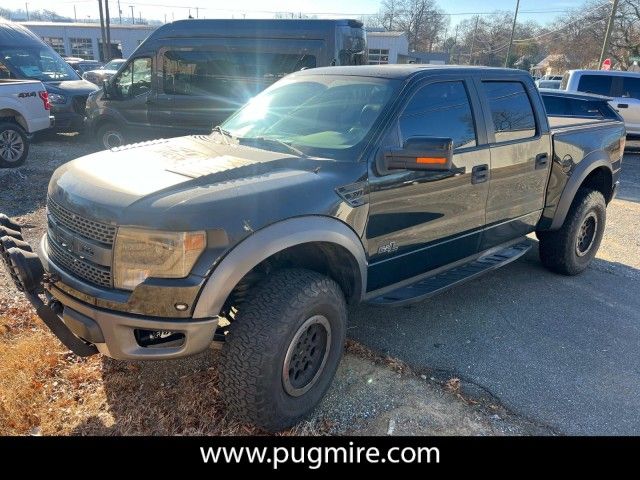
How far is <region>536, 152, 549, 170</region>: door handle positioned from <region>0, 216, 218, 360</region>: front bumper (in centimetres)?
312

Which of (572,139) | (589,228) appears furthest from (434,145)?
(589,228)

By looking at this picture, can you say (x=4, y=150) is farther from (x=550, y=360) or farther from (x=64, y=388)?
(x=550, y=360)

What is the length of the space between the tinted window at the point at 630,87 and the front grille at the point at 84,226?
1419cm

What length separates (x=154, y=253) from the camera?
7.45 feet

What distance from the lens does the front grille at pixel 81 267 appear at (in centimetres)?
238

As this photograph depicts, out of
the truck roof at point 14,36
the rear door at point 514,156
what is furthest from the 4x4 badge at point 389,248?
the truck roof at point 14,36

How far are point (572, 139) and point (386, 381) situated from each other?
288cm

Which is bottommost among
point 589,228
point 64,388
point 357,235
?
point 64,388

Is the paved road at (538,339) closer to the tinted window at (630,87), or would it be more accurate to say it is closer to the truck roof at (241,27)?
the truck roof at (241,27)

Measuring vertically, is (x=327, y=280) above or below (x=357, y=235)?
below

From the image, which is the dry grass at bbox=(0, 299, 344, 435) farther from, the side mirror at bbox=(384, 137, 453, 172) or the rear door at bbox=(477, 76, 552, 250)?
the rear door at bbox=(477, 76, 552, 250)
